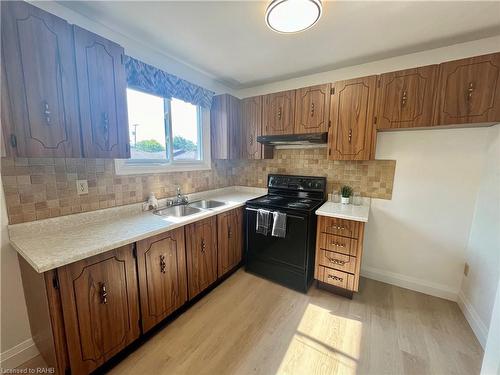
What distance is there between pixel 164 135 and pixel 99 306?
1628 millimetres

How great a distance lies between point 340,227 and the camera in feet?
6.52

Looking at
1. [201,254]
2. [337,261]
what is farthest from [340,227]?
[201,254]

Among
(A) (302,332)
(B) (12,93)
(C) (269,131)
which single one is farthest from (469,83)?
(B) (12,93)

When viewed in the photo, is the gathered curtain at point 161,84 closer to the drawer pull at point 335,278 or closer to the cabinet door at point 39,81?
the cabinet door at point 39,81

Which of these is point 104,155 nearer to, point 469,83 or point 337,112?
point 337,112

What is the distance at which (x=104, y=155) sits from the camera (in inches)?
56.5

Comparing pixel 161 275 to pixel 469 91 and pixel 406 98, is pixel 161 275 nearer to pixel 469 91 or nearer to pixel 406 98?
pixel 406 98

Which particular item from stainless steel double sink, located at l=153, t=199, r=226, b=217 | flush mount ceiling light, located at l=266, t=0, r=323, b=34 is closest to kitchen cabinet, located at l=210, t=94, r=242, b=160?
stainless steel double sink, located at l=153, t=199, r=226, b=217

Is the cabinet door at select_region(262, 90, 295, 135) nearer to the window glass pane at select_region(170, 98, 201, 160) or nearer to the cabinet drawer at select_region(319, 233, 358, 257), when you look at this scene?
the window glass pane at select_region(170, 98, 201, 160)

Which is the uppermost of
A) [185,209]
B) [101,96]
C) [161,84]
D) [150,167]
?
[161,84]

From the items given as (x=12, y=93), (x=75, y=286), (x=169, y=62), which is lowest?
(x=75, y=286)

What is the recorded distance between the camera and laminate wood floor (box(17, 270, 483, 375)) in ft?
4.55

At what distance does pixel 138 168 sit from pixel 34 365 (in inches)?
60.4

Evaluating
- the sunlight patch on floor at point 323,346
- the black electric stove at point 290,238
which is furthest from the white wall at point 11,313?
the black electric stove at point 290,238
